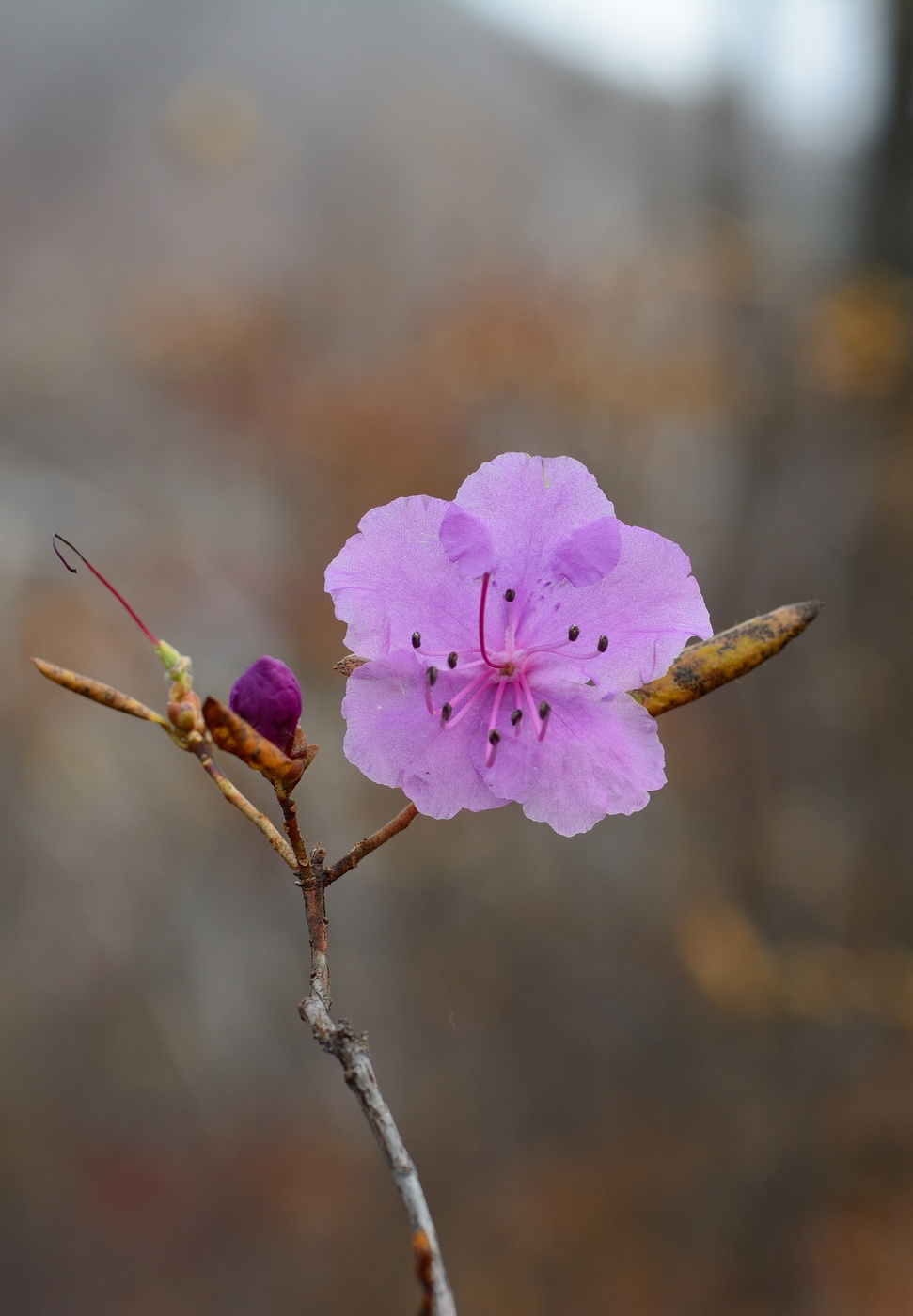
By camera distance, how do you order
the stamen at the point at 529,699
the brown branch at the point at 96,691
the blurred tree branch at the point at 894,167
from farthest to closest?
the blurred tree branch at the point at 894,167, the stamen at the point at 529,699, the brown branch at the point at 96,691

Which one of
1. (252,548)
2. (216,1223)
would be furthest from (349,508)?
(216,1223)

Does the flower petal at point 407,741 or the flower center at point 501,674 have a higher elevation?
the flower center at point 501,674

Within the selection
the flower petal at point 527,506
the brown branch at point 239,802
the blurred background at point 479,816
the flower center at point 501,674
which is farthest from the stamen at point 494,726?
the blurred background at point 479,816

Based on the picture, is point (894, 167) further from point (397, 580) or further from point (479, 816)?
point (397, 580)

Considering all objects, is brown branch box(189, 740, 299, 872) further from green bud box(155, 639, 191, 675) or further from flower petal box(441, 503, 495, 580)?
flower petal box(441, 503, 495, 580)

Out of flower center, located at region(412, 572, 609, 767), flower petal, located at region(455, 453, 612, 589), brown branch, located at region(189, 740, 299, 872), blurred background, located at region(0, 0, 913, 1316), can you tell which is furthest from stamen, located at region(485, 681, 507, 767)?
blurred background, located at region(0, 0, 913, 1316)

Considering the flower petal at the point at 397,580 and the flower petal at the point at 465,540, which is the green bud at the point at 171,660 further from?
the flower petal at the point at 465,540
